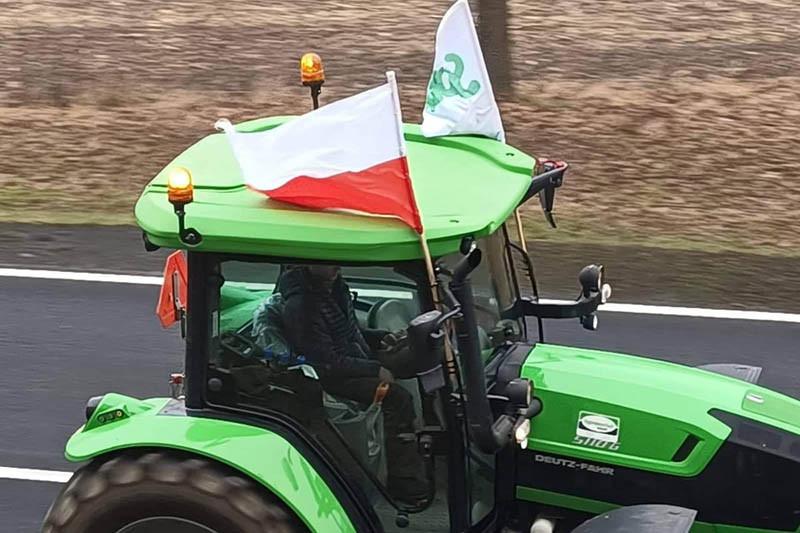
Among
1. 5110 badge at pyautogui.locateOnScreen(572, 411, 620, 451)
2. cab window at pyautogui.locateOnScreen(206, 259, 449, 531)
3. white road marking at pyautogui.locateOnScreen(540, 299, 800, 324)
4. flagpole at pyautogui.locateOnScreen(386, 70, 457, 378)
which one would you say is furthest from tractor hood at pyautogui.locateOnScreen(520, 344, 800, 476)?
white road marking at pyautogui.locateOnScreen(540, 299, 800, 324)

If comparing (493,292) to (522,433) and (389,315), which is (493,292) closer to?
(389,315)

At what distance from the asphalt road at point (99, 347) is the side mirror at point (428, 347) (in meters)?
3.47

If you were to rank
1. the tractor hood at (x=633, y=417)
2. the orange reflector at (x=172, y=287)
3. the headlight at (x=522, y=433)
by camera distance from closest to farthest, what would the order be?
the headlight at (x=522, y=433) < the tractor hood at (x=633, y=417) < the orange reflector at (x=172, y=287)

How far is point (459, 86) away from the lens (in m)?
5.36

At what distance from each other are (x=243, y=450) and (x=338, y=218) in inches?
36.6

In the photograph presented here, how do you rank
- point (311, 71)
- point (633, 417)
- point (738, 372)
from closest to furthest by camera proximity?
point (633, 417) < point (311, 71) < point (738, 372)

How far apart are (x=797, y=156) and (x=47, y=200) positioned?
739 centimetres

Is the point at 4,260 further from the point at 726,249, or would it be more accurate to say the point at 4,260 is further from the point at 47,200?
the point at 726,249

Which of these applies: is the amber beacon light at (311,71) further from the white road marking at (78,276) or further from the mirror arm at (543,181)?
the white road marking at (78,276)

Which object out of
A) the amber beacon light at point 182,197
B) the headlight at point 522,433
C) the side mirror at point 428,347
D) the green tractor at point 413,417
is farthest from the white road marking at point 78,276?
the side mirror at point 428,347

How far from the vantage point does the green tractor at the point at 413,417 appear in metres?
4.67

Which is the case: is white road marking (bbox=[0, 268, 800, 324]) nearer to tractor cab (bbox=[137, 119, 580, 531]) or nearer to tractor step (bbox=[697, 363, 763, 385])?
tractor step (bbox=[697, 363, 763, 385])

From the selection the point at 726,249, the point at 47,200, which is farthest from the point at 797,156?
the point at 47,200

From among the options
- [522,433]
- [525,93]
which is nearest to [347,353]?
[522,433]
